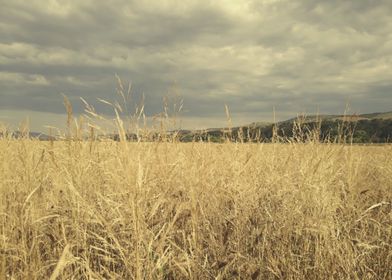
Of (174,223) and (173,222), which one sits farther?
(174,223)

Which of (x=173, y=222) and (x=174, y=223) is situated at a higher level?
(x=173, y=222)

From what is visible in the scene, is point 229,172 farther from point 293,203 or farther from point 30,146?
point 30,146

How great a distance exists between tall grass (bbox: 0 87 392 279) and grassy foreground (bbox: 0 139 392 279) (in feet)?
0.04

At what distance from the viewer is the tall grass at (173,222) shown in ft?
7.22

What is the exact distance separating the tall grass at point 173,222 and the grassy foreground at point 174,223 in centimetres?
1

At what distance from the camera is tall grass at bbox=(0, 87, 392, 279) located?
220 centimetres

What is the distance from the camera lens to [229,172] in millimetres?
4219

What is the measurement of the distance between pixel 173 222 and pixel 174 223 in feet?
3.44

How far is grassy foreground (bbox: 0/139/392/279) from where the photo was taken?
86.7 inches

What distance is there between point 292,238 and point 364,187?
8.30ft

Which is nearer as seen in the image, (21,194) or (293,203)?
(293,203)

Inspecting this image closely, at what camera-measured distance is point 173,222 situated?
6.47 feet

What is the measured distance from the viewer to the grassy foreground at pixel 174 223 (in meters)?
2.20

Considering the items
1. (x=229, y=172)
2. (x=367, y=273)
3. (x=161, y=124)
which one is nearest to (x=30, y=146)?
(x=161, y=124)
